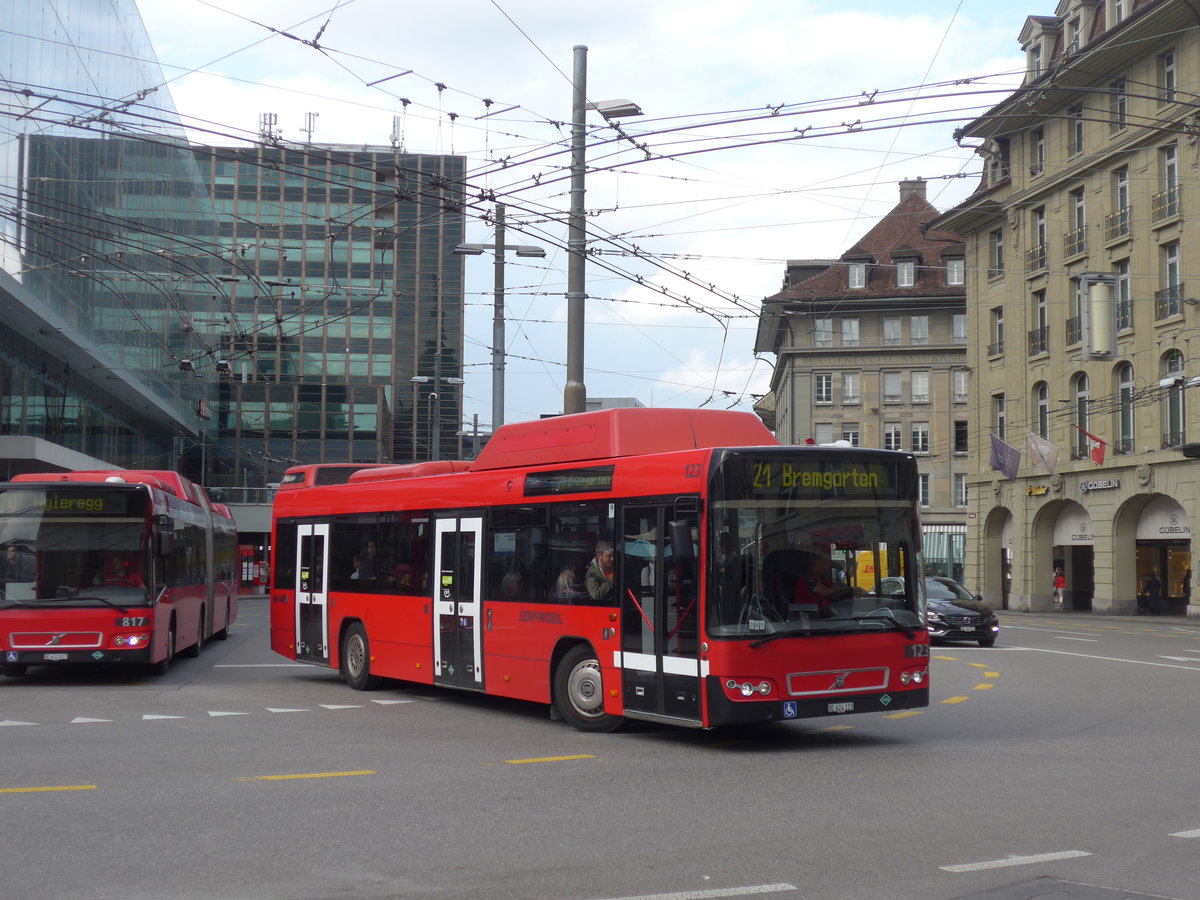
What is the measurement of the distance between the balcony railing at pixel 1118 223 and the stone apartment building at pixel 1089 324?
0.22 ft

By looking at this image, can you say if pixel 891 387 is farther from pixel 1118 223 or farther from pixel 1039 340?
pixel 1118 223

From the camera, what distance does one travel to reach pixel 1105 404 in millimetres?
46688

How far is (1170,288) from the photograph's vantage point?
43.2 m

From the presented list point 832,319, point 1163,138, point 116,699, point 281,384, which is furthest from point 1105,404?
point 281,384

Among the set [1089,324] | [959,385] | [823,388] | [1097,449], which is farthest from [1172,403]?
[823,388]

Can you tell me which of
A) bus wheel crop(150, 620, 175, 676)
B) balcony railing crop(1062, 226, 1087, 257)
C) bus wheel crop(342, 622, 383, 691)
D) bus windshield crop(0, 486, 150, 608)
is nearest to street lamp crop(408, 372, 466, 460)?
bus wheel crop(150, 620, 175, 676)

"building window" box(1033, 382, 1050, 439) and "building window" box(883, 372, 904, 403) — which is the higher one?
"building window" box(883, 372, 904, 403)

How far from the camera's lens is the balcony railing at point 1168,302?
4266 cm

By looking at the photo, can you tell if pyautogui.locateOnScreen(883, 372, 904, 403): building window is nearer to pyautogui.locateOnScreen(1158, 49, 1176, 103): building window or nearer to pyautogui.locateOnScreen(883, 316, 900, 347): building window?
pyautogui.locateOnScreen(883, 316, 900, 347): building window

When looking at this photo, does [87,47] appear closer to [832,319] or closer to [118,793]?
[118,793]

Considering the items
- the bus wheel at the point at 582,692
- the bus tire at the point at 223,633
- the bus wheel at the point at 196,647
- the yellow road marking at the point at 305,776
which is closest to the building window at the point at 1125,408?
the bus tire at the point at 223,633

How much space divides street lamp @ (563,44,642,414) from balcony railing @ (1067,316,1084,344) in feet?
109

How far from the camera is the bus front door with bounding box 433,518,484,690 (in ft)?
48.5

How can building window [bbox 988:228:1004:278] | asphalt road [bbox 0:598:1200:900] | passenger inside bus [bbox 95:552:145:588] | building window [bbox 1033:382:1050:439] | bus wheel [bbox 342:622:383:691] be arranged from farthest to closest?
building window [bbox 988:228:1004:278]
building window [bbox 1033:382:1050:439]
passenger inside bus [bbox 95:552:145:588]
bus wheel [bbox 342:622:383:691]
asphalt road [bbox 0:598:1200:900]
